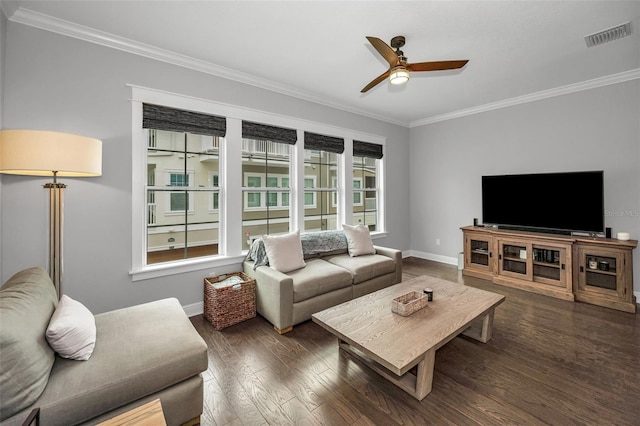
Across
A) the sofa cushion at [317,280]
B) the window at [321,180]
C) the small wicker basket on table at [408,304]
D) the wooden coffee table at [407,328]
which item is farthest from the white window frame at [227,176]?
the small wicker basket on table at [408,304]

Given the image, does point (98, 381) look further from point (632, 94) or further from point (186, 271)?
point (632, 94)

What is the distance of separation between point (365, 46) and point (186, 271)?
3043 millimetres

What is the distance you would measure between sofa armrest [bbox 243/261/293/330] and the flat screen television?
142 inches

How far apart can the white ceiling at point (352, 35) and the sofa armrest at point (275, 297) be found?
7.63 feet

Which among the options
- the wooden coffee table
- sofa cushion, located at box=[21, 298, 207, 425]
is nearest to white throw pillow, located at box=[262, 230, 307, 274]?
the wooden coffee table

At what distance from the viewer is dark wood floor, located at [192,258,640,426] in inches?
65.9

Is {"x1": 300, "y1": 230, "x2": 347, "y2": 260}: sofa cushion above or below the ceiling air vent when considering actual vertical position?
below

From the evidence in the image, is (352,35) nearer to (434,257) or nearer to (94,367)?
(94,367)

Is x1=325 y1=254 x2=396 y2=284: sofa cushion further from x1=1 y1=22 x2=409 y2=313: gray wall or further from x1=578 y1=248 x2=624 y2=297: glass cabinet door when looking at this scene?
x1=578 y1=248 x2=624 y2=297: glass cabinet door

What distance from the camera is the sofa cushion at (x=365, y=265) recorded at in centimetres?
329

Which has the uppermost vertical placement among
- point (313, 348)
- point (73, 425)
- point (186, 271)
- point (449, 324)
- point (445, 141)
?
point (445, 141)

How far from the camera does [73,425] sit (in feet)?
4.01

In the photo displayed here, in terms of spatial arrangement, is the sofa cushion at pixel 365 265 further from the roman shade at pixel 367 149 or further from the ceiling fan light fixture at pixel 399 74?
the ceiling fan light fixture at pixel 399 74

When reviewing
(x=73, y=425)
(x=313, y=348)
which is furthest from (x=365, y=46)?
(x=73, y=425)
